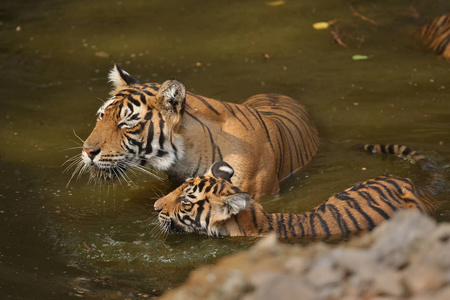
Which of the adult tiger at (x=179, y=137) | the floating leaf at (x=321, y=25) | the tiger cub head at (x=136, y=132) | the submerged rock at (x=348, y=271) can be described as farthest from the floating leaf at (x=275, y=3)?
the submerged rock at (x=348, y=271)

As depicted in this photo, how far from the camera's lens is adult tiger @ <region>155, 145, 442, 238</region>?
388 centimetres

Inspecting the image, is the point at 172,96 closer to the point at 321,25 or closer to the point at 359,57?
the point at 359,57

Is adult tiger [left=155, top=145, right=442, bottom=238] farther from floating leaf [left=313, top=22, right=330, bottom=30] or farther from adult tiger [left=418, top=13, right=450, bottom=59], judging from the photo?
floating leaf [left=313, top=22, right=330, bottom=30]

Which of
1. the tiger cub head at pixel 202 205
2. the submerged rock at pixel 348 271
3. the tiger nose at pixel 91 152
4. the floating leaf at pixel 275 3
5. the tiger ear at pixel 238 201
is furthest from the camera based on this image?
the floating leaf at pixel 275 3

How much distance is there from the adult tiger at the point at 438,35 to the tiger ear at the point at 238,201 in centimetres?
389

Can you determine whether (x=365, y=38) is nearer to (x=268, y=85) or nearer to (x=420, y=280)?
(x=268, y=85)

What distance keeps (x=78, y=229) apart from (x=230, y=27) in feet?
14.0

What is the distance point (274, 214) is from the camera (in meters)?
4.06

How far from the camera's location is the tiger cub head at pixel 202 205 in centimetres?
385

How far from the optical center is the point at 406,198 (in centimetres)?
393

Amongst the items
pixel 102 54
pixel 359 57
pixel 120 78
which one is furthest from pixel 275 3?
pixel 120 78

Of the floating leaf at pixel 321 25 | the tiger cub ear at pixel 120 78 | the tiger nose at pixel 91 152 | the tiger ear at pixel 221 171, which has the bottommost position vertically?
the floating leaf at pixel 321 25

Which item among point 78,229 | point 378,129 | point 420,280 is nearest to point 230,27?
point 378,129

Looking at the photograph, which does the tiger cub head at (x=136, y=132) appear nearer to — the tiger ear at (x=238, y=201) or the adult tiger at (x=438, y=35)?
the tiger ear at (x=238, y=201)
